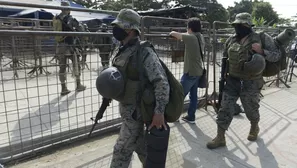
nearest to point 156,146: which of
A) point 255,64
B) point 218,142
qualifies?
point 218,142

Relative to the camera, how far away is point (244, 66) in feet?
11.4

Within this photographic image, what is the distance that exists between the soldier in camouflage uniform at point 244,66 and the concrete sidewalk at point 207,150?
288 millimetres

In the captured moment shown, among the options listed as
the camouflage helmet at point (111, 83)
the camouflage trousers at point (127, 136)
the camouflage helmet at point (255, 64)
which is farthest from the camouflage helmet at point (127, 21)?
the camouflage helmet at point (255, 64)

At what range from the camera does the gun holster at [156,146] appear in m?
2.20

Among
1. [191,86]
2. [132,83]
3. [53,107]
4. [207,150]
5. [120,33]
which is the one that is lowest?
[207,150]

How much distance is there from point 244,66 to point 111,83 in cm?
209

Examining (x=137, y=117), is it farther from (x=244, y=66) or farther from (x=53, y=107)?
(x=53, y=107)

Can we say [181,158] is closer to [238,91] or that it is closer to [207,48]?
[238,91]

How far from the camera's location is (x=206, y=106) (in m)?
5.47

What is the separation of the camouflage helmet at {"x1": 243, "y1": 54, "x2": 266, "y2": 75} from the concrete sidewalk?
1181 mm

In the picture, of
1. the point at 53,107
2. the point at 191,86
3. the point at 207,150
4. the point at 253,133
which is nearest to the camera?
the point at 207,150

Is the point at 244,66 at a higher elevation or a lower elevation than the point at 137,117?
higher

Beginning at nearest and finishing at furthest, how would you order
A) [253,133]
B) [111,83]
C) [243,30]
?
[111,83] < [243,30] < [253,133]

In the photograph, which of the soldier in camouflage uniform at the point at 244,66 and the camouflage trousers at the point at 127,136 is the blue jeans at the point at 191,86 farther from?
the camouflage trousers at the point at 127,136
